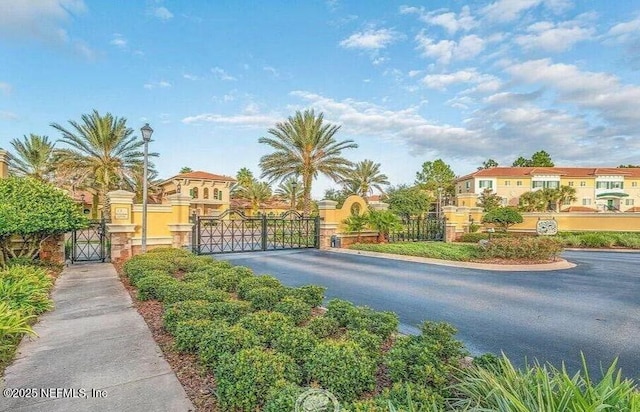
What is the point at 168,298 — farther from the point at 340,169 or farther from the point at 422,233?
the point at 340,169

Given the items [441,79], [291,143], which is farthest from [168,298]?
[291,143]

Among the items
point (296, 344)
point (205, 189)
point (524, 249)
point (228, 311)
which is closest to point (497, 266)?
point (524, 249)

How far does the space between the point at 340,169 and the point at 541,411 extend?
80.9 feet

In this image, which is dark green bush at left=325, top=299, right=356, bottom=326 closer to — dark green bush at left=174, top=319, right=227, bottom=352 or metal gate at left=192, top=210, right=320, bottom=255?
dark green bush at left=174, top=319, right=227, bottom=352

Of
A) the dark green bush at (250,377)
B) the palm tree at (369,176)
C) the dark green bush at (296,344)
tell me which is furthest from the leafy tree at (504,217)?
the dark green bush at (250,377)

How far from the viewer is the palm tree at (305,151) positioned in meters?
25.2

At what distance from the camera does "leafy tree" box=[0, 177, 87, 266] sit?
905 cm

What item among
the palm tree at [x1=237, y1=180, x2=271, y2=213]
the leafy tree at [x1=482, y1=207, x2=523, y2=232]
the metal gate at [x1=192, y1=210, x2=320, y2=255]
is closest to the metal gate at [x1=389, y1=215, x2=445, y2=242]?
the leafy tree at [x1=482, y1=207, x2=523, y2=232]

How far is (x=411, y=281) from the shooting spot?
9.53 m

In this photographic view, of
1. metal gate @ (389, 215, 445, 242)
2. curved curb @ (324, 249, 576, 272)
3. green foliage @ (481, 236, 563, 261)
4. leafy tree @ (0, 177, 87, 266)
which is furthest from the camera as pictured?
metal gate @ (389, 215, 445, 242)

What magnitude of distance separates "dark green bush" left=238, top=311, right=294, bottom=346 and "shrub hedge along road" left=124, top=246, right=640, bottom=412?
1 cm

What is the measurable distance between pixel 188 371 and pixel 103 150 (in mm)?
26950

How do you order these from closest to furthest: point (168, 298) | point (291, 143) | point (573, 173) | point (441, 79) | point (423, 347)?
1. point (423, 347)
2. point (168, 298)
3. point (441, 79)
4. point (291, 143)
5. point (573, 173)

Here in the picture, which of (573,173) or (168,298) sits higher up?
(573,173)
